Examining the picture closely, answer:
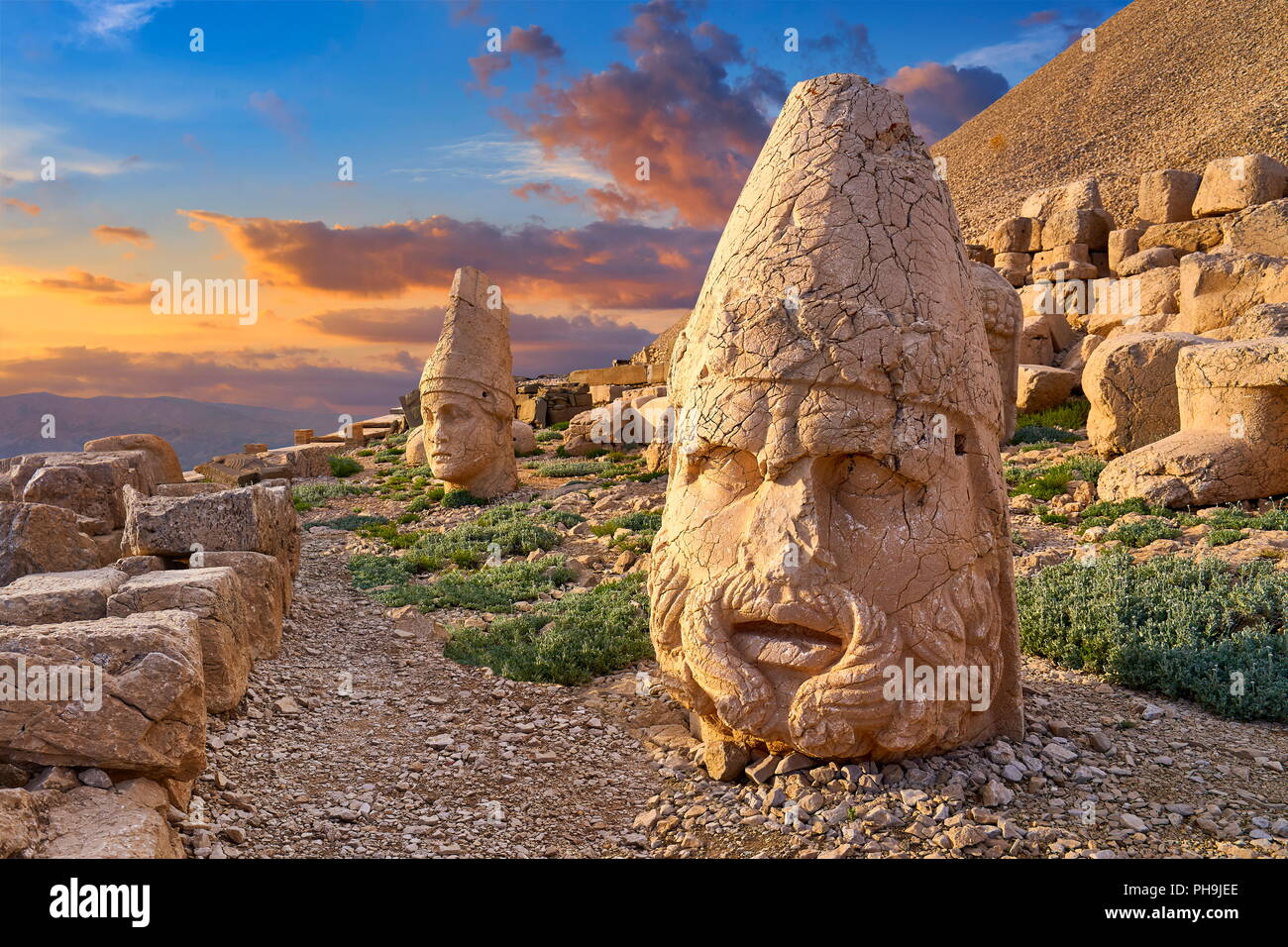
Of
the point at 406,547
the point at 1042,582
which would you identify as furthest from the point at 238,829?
the point at 406,547

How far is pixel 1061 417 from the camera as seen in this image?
1495cm

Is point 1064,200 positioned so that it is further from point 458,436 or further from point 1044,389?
point 458,436

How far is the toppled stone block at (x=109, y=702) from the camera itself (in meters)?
3.56

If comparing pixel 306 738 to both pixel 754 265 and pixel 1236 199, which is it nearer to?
pixel 754 265

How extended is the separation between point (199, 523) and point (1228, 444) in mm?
9810

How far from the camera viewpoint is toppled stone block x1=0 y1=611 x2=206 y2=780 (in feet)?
11.7

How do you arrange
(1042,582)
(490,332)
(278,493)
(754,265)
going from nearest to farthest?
1. (754,265)
2. (1042,582)
3. (278,493)
4. (490,332)

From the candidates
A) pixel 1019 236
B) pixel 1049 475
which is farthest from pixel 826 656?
pixel 1019 236

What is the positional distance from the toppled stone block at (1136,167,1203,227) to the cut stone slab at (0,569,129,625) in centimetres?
2671

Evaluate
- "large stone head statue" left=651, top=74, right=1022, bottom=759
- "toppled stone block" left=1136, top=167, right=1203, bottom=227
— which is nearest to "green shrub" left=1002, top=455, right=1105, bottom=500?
"large stone head statue" left=651, top=74, right=1022, bottom=759

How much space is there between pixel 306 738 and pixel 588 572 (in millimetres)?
3975

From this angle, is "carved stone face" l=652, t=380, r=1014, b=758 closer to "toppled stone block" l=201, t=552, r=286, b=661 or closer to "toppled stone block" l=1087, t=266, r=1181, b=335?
"toppled stone block" l=201, t=552, r=286, b=661

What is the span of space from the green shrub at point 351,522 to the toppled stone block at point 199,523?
4524 millimetres

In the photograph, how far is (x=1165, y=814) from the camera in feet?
12.8
